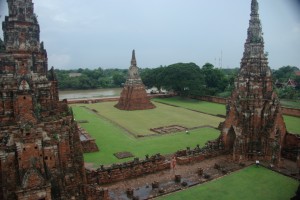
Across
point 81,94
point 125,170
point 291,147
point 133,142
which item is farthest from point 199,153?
point 81,94

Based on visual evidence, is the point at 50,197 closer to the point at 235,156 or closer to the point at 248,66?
the point at 235,156

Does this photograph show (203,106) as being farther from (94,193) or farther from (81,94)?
(81,94)

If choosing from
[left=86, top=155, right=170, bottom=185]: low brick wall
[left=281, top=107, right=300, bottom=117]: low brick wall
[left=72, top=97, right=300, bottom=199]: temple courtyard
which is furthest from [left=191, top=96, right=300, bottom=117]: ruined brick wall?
[left=86, top=155, right=170, bottom=185]: low brick wall

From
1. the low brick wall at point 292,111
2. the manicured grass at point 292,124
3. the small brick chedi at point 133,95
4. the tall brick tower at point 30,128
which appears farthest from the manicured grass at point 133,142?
the low brick wall at point 292,111

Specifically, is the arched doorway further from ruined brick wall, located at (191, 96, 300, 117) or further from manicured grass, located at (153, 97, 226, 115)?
ruined brick wall, located at (191, 96, 300, 117)

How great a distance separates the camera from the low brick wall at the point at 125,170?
15.4 meters

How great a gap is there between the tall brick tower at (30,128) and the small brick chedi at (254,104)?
1178 cm

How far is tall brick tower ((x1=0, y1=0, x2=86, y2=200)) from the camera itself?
9.62 metres

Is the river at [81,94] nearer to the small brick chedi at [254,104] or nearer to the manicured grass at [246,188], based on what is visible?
the small brick chedi at [254,104]

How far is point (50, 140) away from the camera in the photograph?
10.4 meters

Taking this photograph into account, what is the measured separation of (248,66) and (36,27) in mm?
13886

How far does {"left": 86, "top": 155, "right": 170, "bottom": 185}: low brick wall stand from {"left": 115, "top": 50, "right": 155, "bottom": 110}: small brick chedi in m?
22.3

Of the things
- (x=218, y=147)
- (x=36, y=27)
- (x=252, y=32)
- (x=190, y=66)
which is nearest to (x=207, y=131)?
(x=218, y=147)

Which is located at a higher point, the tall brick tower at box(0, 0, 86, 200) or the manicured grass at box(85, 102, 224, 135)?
the tall brick tower at box(0, 0, 86, 200)
